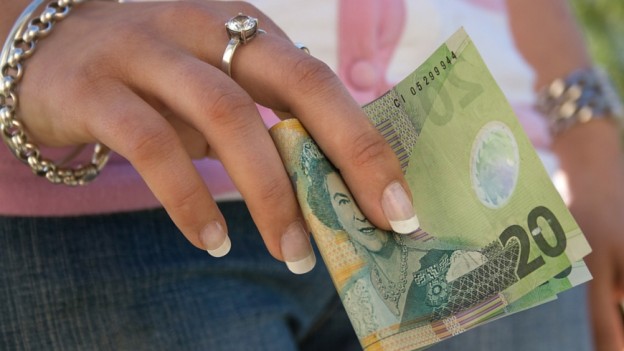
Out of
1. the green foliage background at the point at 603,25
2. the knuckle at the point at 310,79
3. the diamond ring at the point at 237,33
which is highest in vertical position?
the diamond ring at the point at 237,33

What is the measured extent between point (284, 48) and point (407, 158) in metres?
0.17

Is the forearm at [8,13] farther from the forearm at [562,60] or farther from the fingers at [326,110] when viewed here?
the forearm at [562,60]

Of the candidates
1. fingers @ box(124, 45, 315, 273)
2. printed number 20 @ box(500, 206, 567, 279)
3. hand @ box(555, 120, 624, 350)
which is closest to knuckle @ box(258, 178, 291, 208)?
fingers @ box(124, 45, 315, 273)

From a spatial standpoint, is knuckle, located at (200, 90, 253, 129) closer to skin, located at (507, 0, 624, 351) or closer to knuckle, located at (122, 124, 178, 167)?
knuckle, located at (122, 124, 178, 167)

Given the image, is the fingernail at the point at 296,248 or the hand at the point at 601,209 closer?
the fingernail at the point at 296,248

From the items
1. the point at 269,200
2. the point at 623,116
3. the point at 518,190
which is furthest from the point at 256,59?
the point at 623,116

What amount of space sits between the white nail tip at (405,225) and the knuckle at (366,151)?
0.19 ft

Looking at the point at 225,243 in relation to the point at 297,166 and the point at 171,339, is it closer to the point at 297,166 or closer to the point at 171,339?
the point at 297,166

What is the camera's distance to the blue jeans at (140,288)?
825mm

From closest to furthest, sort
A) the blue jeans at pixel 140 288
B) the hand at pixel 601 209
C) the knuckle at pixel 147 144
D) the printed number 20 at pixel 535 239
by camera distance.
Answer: the knuckle at pixel 147 144
the printed number 20 at pixel 535 239
the blue jeans at pixel 140 288
the hand at pixel 601 209

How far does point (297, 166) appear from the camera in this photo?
2.09 feet

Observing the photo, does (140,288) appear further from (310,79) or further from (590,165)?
(590,165)

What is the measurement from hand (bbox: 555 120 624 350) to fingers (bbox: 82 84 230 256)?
0.90 metres

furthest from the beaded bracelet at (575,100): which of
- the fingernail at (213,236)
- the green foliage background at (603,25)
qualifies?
the green foliage background at (603,25)
